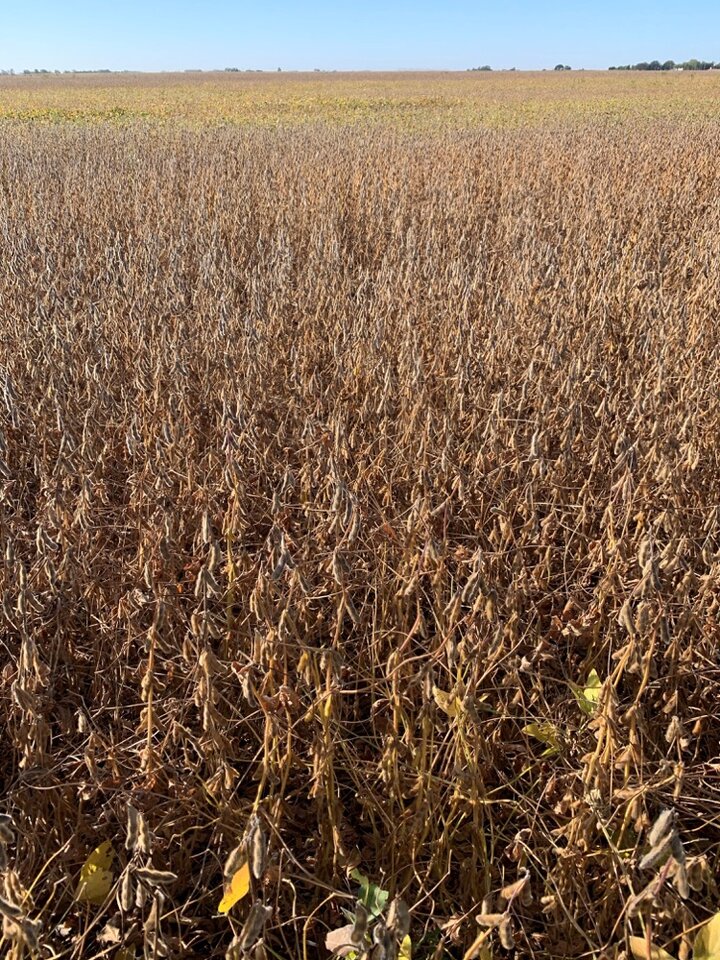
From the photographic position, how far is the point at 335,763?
1.43 meters

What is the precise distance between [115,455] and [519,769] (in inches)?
61.4

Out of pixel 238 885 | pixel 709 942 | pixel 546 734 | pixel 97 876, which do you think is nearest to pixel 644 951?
pixel 709 942

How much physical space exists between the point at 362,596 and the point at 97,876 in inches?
33.9

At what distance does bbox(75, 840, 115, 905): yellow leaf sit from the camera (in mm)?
1144

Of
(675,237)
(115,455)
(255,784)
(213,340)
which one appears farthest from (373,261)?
(255,784)

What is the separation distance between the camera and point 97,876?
1.15 m

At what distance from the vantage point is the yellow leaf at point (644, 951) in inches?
39.7

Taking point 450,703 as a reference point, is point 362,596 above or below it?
below

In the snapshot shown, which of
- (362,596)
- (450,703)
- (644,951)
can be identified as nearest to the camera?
(644,951)

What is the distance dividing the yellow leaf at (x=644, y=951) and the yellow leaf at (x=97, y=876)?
33.1 inches

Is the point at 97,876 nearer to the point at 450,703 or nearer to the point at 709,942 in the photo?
the point at 450,703

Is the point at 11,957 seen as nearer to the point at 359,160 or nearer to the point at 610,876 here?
the point at 610,876

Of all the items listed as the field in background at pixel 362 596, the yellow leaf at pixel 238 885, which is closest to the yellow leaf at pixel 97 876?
the field in background at pixel 362 596

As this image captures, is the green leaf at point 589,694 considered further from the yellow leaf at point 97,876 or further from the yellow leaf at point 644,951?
the yellow leaf at point 97,876
